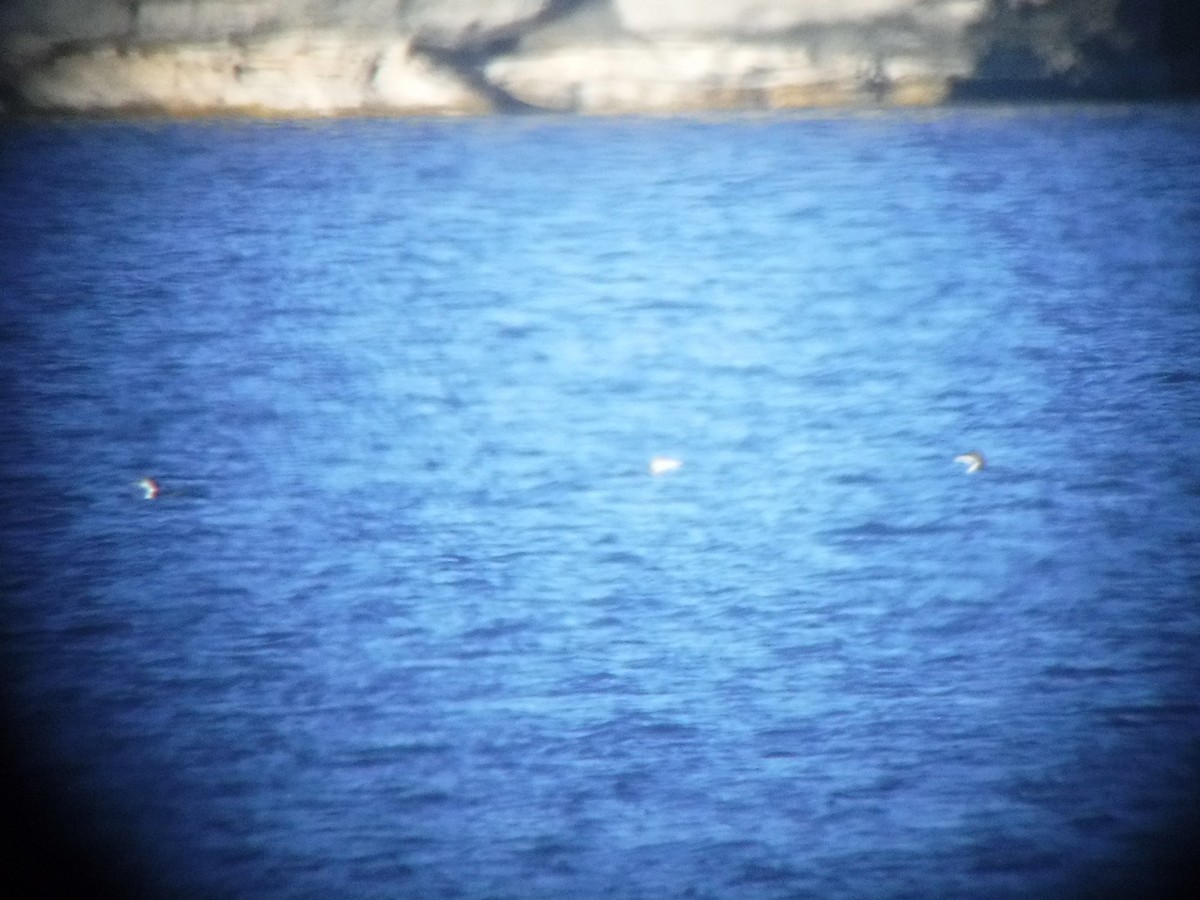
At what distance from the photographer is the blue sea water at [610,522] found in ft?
1.57

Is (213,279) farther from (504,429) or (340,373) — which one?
(504,429)

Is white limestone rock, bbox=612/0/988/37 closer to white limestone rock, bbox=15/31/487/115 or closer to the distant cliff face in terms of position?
the distant cliff face

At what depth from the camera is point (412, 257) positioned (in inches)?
40.9

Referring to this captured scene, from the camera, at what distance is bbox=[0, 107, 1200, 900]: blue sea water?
1.57 ft

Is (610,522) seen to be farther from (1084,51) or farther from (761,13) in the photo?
(1084,51)

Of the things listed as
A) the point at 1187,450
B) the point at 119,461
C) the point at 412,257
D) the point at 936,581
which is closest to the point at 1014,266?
the point at 1187,450

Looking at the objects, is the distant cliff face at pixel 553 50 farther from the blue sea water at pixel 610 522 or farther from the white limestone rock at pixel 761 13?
the blue sea water at pixel 610 522

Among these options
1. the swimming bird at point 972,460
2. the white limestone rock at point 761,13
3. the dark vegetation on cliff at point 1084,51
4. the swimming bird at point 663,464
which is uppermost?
the white limestone rock at point 761,13

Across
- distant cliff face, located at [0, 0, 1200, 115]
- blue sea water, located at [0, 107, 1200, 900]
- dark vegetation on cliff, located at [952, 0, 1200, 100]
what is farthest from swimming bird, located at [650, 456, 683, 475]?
dark vegetation on cliff, located at [952, 0, 1200, 100]

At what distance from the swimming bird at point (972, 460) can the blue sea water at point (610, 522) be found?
0.04ft

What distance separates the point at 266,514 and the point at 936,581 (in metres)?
0.50

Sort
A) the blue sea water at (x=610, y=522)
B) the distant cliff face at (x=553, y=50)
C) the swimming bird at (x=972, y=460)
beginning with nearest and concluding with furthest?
the blue sea water at (x=610, y=522) → the swimming bird at (x=972, y=460) → the distant cliff face at (x=553, y=50)

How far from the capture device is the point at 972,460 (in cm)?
73

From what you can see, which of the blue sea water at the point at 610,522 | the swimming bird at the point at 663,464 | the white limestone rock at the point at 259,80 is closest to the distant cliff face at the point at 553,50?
the white limestone rock at the point at 259,80
